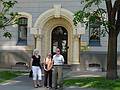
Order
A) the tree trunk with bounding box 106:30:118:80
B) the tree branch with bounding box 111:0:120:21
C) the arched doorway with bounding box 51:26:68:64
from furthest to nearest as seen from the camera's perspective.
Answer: the arched doorway with bounding box 51:26:68:64
the tree branch with bounding box 111:0:120:21
the tree trunk with bounding box 106:30:118:80

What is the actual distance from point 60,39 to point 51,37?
2.34ft

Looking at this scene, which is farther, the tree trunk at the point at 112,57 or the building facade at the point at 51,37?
the building facade at the point at 51,37

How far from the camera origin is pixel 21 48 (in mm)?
32750

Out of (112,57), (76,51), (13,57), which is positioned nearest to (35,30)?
(13,57)

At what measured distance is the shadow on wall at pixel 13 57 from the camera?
32688mm

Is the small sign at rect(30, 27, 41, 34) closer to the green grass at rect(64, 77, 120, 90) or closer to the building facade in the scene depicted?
the building facade

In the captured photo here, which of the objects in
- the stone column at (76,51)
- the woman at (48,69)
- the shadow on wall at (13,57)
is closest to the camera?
the woman at (48,69)

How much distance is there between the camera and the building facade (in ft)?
103

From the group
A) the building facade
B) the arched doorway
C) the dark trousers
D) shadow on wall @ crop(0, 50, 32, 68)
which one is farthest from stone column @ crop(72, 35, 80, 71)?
the dark trousers

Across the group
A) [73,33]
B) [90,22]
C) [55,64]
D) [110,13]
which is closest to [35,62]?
[55,64]

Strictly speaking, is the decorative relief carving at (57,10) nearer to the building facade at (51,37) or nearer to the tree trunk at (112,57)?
the building facade at (51,37)

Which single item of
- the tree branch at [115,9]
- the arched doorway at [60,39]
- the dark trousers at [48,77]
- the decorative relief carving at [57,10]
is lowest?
the dark trousers at [48,77]

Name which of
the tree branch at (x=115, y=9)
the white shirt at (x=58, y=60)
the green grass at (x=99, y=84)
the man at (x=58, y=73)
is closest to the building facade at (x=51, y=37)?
the tree branch at (x=115, y=9)

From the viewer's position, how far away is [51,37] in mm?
33312
